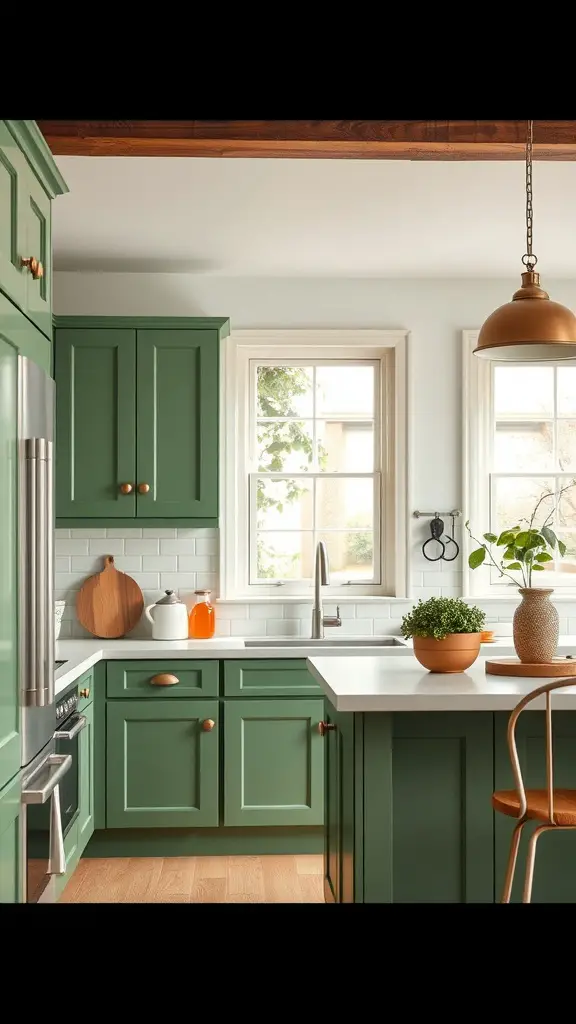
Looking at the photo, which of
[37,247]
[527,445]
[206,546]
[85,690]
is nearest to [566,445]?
[527,445]

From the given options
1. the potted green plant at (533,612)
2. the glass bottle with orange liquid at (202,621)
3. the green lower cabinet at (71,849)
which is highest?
the potted green plant at (533,612)

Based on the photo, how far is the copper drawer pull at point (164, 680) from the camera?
4.50 meters

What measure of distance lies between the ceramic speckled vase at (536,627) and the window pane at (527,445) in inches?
92.6

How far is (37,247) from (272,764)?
283cm

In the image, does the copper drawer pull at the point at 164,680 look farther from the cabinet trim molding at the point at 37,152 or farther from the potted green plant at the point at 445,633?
the cabinet trim molding at the point at 37,152

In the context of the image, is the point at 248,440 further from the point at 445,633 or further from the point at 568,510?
the point at 445,633

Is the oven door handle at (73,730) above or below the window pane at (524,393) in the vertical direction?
below

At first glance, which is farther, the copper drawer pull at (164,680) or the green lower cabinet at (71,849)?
the copper drawer pull at (164,680)

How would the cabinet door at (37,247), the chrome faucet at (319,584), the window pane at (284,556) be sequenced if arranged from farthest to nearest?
1. the window pane at (284,556)
2. the chrome faucet at (319,584)
3. the cabinet door at (37,247)

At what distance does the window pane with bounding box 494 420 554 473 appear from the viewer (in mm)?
5316

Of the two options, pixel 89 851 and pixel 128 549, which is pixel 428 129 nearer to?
pixel 128 549

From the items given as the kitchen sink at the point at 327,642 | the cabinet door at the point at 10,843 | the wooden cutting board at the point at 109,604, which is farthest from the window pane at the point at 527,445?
the cabinet door at the point at 10,843
